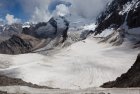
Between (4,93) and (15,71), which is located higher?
(15,71)

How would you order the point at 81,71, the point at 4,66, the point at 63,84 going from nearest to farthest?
the point at 63,84, the point at 81,71, the point at 4,66

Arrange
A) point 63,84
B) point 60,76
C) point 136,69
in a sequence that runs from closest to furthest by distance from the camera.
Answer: point 136,69, point 63,84, point 60,76

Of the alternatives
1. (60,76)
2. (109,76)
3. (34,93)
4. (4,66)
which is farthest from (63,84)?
(34,93)

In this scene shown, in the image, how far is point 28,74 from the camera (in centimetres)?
17050

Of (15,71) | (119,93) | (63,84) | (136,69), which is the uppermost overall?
(15,71)

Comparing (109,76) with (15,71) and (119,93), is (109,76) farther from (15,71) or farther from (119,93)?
(119,93)

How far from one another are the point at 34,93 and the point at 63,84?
102026 mm

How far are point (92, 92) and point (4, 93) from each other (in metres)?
12.6

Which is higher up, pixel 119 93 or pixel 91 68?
pixel 91 68

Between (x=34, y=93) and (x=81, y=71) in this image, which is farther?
(x=81, y=71)

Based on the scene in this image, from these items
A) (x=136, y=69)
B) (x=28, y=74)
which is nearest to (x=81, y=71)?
(x=28, y=74)

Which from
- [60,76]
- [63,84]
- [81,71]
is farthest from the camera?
[81,71]

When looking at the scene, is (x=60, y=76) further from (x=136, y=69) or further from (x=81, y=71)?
(x=136, y=69)

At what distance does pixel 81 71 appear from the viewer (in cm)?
18212
